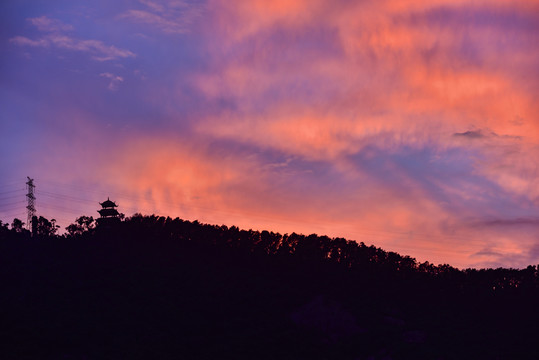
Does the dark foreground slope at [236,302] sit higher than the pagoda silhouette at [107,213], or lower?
lower

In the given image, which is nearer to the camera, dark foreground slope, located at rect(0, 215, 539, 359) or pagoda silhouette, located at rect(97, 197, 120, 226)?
dark foreground slope, located at rect(0, 215, 539, 359)

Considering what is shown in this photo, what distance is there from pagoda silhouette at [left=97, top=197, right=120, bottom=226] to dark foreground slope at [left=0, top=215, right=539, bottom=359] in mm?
3445

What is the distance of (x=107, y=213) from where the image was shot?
133 m

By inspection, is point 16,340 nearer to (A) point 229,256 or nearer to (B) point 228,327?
(B) point 228,327

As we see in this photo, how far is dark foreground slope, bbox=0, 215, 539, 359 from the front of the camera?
80188 mm

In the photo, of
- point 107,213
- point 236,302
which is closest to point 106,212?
point 107,213

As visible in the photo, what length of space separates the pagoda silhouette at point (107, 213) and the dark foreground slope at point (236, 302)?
136 inches

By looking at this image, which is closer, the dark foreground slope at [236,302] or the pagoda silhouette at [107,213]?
the dark foreground slope at [236,302]

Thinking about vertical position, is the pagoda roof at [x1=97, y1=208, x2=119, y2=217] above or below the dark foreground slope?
above

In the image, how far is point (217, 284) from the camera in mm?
106938

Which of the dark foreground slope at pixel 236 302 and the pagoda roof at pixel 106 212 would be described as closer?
the dark foreground slope at pixel 236 302

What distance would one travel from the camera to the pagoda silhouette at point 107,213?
434ft

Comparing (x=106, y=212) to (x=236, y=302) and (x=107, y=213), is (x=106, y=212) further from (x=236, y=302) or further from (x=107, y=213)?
(x=236, y=302)

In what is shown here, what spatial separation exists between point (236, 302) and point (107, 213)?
4797 centimetres
